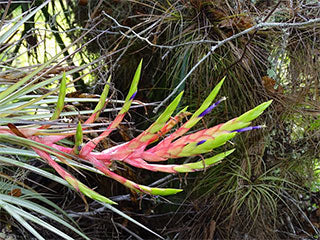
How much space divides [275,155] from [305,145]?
116 millimetres

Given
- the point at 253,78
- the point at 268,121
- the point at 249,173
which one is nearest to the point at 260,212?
the point at 249,173

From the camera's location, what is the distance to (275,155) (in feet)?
4.75

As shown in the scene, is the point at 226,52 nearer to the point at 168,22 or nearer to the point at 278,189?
the point at 168,22

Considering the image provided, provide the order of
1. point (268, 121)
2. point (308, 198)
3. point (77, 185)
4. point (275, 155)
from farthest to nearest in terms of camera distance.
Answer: point (308, 198), point (275, 155), point (268, 121), point (77, 185)

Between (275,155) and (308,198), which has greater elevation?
(275,155)

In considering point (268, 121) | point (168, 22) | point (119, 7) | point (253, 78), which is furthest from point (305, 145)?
point (119, 7)

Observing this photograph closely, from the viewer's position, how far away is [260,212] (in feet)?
4.42

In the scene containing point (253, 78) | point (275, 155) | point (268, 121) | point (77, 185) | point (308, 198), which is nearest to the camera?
point (77, 185)

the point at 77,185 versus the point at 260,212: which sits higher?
the point at 77,185

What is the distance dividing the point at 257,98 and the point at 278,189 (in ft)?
1.21

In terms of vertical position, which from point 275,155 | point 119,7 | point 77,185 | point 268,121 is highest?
point 119,7

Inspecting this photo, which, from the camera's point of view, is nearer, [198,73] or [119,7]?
[198,73]

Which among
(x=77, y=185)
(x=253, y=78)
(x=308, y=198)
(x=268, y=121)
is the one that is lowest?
(x=308, y=198)

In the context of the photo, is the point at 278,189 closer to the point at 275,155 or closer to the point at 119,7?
the point at 275,155
